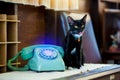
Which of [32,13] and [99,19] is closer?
[32,13]

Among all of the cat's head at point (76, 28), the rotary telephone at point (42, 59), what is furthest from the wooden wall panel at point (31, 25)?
the cat's head at point (76, 28)

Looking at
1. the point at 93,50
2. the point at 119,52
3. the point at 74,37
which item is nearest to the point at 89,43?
the point at 93,50

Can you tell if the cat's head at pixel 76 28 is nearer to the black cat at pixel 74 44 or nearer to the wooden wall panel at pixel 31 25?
the black cat at pixel 74 44

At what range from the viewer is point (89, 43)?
2611 mm

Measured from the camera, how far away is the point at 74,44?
1.74m

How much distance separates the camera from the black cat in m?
1.73

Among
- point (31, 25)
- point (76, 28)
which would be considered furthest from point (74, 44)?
point (31, 25)

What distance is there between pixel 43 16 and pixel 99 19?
35.7 inches

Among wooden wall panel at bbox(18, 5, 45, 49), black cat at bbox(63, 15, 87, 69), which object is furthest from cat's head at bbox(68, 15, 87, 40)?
wooden wall panel at bbox(18, 5, 45, 49)

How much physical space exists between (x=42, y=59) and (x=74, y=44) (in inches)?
9.7

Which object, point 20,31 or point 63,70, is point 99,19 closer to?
point 20,31

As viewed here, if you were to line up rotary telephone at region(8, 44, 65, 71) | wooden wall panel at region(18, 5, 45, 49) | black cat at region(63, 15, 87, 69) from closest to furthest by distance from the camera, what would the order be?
rotary telephone at region(8, 44, 65, 71) < black cat at region(63, 15, 87, 69) < wooden wall panel at region(18, 5, 45, 49)

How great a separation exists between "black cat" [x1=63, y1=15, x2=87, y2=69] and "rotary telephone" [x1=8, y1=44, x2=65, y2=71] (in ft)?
0.20

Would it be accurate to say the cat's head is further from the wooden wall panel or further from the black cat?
the wooden wall panel
